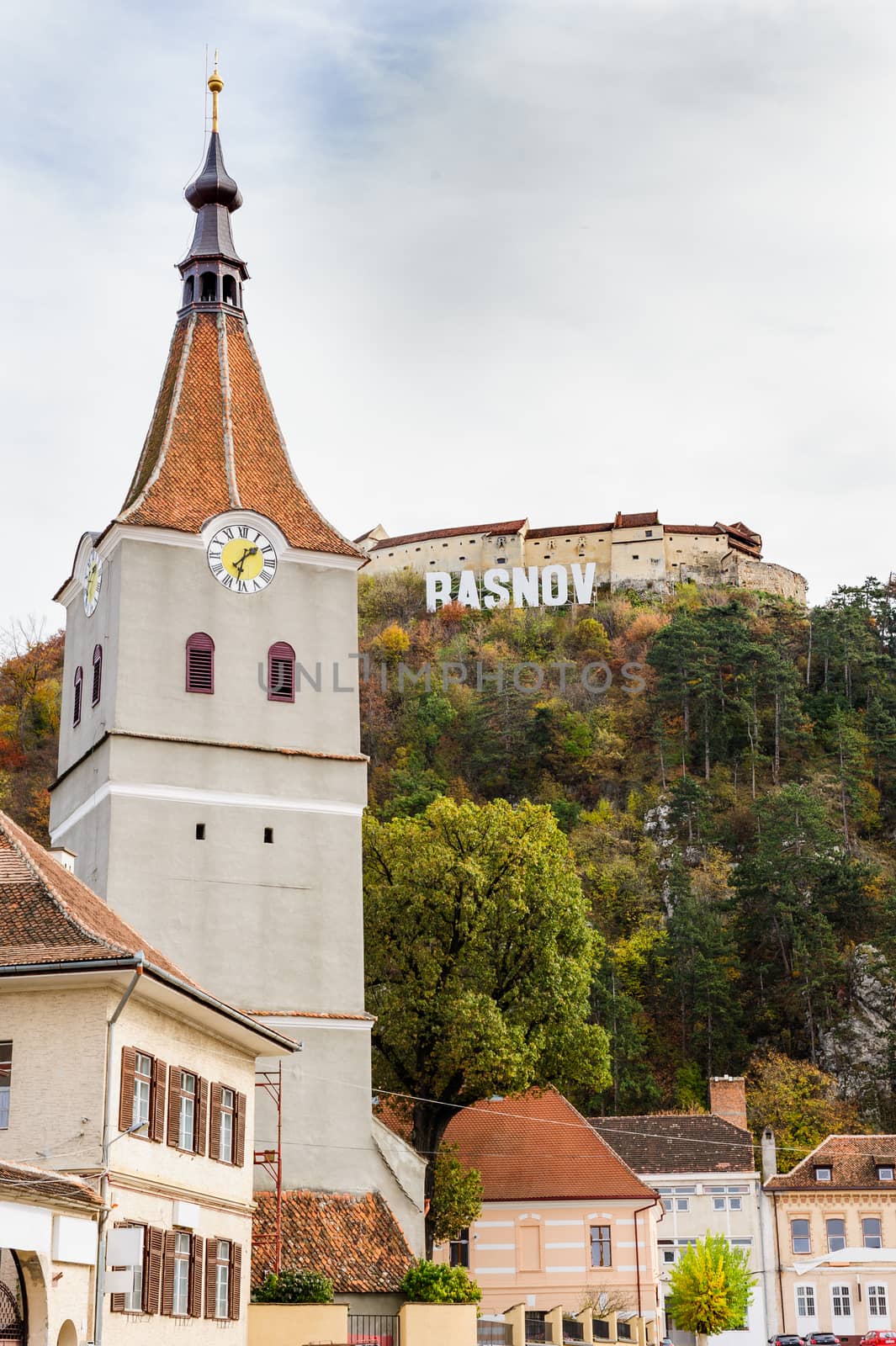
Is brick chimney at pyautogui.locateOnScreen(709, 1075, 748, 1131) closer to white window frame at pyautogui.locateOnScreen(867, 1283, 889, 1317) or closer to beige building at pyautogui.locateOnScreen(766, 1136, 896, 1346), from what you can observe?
beige building at pyautogui.locateOnScreen(766, 1136, 896, 1346)

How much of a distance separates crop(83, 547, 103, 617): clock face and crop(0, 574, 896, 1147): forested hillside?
30049 mm

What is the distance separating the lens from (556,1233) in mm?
44156

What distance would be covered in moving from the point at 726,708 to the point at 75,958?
241 feet

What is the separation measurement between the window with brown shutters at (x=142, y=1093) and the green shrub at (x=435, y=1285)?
8845 millimetres

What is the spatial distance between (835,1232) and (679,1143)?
5.67m

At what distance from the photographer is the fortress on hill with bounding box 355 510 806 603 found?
117625 millimetres

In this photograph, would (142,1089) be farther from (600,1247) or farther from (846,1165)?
(846,1165)

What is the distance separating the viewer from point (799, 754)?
9088 cm

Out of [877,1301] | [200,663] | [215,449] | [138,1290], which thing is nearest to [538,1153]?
[877,1301]

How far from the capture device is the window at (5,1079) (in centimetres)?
2014

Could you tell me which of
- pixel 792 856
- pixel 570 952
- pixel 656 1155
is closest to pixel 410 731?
pixel 792 856

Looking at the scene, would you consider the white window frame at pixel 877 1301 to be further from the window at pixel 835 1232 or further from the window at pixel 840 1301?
the window at pixel 835 1232

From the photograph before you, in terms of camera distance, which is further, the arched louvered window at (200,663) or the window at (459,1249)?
the window at (459,1249)

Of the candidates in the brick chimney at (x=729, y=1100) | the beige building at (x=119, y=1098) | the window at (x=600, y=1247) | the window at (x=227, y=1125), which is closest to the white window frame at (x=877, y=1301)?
the brick chimney at (x=729, y=1100)
